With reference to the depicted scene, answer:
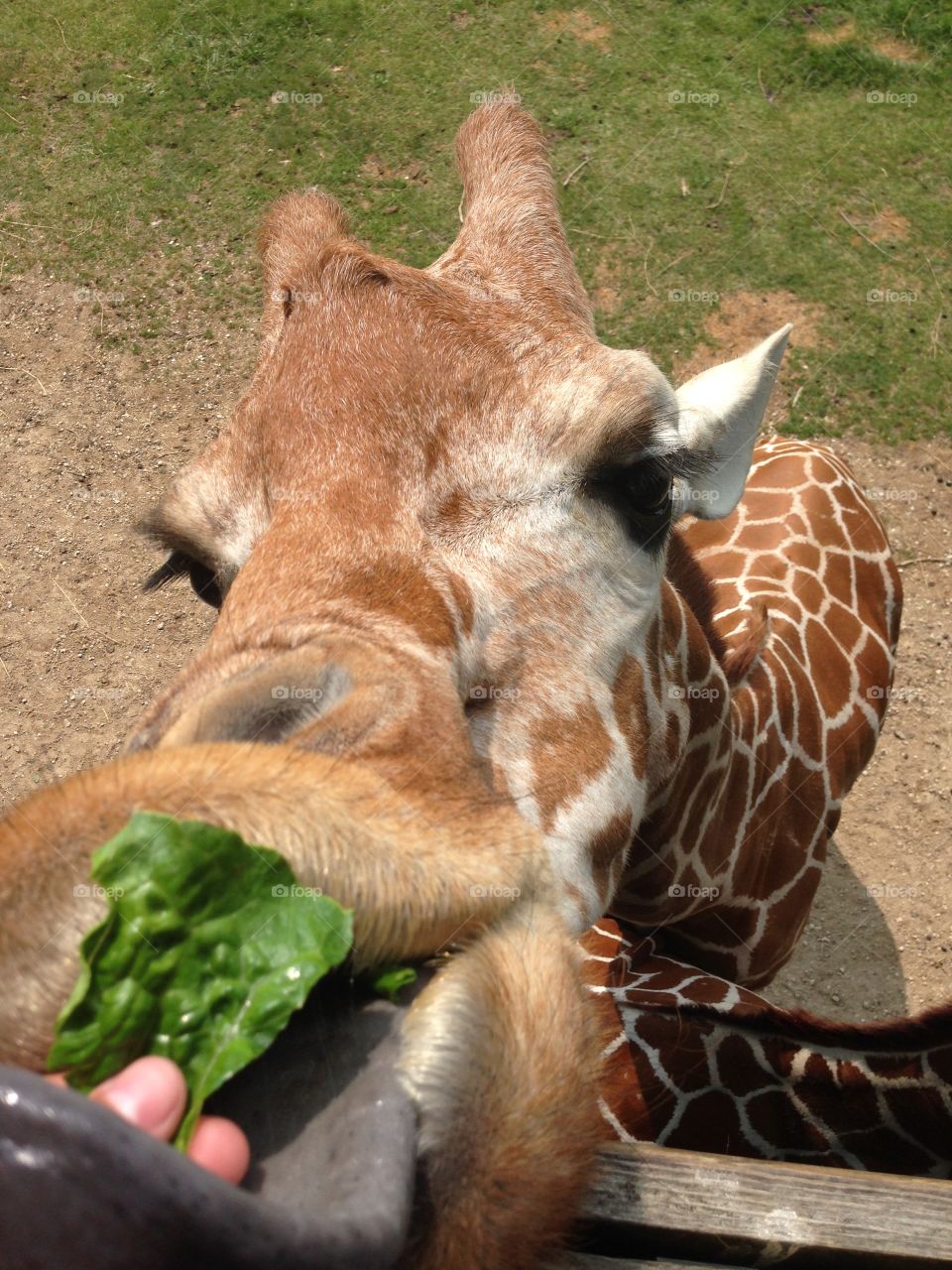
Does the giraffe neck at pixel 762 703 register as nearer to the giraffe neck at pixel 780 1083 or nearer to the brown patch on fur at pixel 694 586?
the brown patch on fur at pixel 694 586

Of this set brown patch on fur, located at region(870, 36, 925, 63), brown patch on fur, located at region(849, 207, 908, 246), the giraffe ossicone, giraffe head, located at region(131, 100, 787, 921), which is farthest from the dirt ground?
brown patch on fur, located at region(870, 36, 925, 63)

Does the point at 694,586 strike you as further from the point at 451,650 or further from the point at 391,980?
the point at 391,980

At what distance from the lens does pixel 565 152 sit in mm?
7867

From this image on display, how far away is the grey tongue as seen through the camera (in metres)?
0.95

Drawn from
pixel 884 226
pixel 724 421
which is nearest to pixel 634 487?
pixel 724 421

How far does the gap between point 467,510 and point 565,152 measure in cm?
660

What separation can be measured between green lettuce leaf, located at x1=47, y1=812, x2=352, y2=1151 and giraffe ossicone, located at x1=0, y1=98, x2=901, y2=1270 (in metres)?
0.04

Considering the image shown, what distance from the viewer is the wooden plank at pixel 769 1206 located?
67.0 inches

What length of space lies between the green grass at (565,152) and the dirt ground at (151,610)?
358mm

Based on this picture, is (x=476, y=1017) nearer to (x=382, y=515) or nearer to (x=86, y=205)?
(x=382, y=515)

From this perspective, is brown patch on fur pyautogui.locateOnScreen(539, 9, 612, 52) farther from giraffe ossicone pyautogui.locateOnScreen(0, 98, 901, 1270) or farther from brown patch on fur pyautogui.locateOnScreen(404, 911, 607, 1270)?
brown patch on fur pyautogui.locateOnScreen(404, 911, 607, 1270)

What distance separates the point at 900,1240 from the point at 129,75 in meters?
9.55

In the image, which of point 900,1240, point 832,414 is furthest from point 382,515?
point 832,414

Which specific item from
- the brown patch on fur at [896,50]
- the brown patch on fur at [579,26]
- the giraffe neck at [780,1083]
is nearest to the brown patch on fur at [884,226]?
the brown patch on fur at [896,50]
